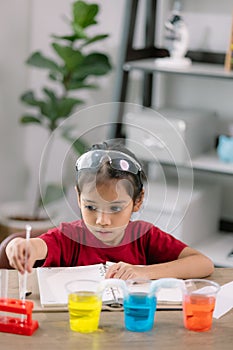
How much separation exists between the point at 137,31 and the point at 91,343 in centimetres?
265

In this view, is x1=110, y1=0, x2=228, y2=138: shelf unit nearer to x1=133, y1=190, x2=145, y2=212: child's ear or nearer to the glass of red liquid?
x1=133, y1=190, x2=145, y2=212: child's ear

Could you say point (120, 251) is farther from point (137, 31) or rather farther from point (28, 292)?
point (137, 31)

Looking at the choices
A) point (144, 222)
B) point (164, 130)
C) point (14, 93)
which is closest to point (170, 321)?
point (144, 222)

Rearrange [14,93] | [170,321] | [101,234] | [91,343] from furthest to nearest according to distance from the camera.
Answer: [14,93], [101,234], [170,321], [91,343]

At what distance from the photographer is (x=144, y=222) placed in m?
1.92

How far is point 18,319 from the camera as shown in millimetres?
1595

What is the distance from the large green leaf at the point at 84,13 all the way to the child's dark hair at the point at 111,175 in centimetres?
184

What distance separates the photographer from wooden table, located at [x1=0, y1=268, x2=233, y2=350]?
59.9 inches

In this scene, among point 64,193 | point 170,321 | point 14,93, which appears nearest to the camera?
point 170,321

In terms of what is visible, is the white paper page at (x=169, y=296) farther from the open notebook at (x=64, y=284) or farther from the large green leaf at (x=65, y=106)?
the large green leaf at (x=65, y=106)

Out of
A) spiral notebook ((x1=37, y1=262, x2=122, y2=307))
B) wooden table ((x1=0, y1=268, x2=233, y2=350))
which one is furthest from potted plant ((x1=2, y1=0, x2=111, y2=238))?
wooden table ((x1=0, y1=268, x2=233, y2=350))

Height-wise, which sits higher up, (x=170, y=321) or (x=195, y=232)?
(x=170, y=321)

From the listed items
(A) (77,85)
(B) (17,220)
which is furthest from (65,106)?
(B) (17,220)

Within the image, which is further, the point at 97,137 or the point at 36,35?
the point at 36,35
